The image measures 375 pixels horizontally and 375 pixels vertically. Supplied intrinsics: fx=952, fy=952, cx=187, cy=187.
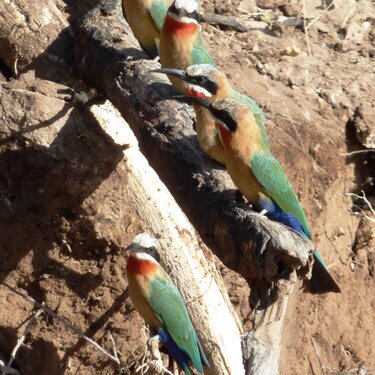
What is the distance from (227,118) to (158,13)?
1227 millimetres

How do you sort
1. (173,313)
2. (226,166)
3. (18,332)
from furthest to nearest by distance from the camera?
(18,332)
(173,313)
(226,166)

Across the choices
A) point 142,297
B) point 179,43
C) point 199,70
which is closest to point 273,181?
point 199,70

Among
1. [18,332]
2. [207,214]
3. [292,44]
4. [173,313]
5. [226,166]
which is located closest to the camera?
[207,214]

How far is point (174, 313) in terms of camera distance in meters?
4.16

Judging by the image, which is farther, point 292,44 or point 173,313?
point 292,44

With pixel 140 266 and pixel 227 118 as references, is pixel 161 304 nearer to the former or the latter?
pixel 140 266

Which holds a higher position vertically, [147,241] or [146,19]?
[146,19]

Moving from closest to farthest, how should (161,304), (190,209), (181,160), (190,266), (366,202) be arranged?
(190,209), (181,160), (190,266), (161,304), (366,202)

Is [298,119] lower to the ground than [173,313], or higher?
higher

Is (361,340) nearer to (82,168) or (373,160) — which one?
(373,160)

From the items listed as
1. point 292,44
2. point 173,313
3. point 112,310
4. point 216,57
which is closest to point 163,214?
point 173,313

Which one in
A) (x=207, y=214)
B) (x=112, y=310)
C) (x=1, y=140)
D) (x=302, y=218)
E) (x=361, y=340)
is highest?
(x=1, y=140)

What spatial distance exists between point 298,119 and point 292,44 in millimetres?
728

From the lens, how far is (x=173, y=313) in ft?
13.7
